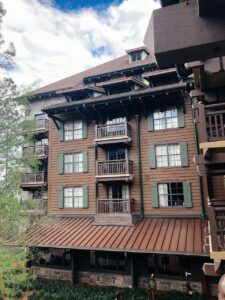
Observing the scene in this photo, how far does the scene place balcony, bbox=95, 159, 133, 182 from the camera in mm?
16547

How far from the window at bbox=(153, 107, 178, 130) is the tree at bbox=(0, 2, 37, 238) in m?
9.43

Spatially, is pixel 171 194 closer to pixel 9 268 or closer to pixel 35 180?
pixel 9 268

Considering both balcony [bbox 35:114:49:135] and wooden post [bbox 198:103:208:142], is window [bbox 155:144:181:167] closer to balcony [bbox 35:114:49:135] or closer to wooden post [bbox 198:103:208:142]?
wooden post [bbox 198:103:208:142]

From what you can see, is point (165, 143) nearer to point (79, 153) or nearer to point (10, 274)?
point (79, 153)

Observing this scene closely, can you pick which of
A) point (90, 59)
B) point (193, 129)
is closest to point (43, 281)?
point (193, 129)

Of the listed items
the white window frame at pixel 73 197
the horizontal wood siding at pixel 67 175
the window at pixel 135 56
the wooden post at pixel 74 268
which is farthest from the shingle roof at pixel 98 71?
the wooden post at pixel 74 268

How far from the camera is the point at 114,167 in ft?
56.3

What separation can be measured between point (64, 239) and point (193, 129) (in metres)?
10.9

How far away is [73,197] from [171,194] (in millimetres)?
7432

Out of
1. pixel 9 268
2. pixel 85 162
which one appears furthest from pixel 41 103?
pixel 9 268

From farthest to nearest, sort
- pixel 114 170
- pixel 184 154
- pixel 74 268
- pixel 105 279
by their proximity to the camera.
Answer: pixel 114 170 → pixel 184 154 → pixel 74 268 → pixel 105 279

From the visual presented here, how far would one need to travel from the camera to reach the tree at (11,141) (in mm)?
10078

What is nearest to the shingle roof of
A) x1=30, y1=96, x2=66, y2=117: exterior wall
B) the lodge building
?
the lodge building

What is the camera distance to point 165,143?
54.9 feet
